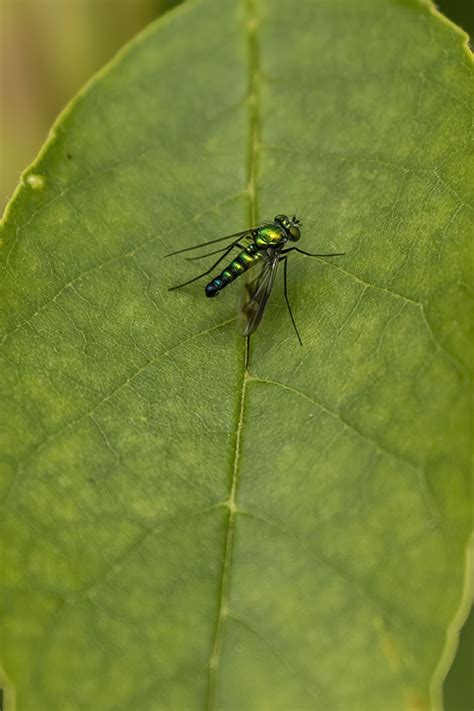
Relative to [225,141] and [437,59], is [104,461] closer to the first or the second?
[225,141]

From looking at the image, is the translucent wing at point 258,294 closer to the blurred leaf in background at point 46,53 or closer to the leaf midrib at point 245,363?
the leaf midrib at point 245,363

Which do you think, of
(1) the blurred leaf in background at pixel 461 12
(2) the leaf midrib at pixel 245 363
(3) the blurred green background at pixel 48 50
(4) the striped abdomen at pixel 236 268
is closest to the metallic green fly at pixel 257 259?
(4) the striped abdomen at pixel 236 268

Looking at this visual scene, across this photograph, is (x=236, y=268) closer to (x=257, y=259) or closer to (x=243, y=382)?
(x=257, y=259)

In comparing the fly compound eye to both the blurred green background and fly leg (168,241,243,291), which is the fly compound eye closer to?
fly leg (168,241,243,291)

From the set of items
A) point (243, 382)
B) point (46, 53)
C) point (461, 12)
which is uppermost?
point (46, 53)

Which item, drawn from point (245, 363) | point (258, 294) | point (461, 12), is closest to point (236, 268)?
point (258, 294)

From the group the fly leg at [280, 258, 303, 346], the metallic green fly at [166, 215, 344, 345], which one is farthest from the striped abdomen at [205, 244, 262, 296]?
the fly leg at [280, 258, 303, 346]

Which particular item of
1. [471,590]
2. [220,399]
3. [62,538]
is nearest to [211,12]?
[220,399]
